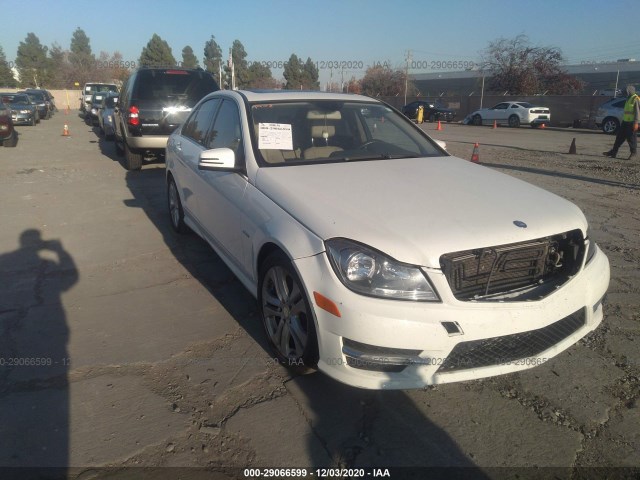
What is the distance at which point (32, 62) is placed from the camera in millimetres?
88188

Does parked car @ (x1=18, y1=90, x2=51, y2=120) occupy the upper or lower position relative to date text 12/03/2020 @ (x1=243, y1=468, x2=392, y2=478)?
upper

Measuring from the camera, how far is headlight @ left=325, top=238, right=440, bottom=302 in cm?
233

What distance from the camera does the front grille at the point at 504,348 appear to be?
2357 millimetres

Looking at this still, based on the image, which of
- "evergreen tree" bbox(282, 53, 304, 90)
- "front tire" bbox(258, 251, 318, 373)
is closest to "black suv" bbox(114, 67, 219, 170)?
"front tire" bbox(258, 251, 318, 373)

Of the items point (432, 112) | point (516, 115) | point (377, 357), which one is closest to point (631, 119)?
point (377, 357)

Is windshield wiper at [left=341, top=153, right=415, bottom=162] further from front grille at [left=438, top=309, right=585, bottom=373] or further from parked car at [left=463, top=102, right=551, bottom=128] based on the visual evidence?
parked car at [left=463, top=102, right=551, bottom=128]

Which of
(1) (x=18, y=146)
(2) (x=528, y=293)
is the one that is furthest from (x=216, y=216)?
(1) (x=18, y=146)

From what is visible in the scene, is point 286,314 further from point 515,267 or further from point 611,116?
point 611,116

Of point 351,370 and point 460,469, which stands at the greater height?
point 351,370

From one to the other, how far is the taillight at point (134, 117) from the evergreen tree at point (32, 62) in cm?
7509

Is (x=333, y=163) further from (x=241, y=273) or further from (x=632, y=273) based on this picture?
(x=632, y=273)

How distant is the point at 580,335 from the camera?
2732mm

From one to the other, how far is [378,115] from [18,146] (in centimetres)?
1423

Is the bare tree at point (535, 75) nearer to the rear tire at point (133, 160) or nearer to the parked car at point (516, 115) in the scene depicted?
the parked car at point (516, 115)
